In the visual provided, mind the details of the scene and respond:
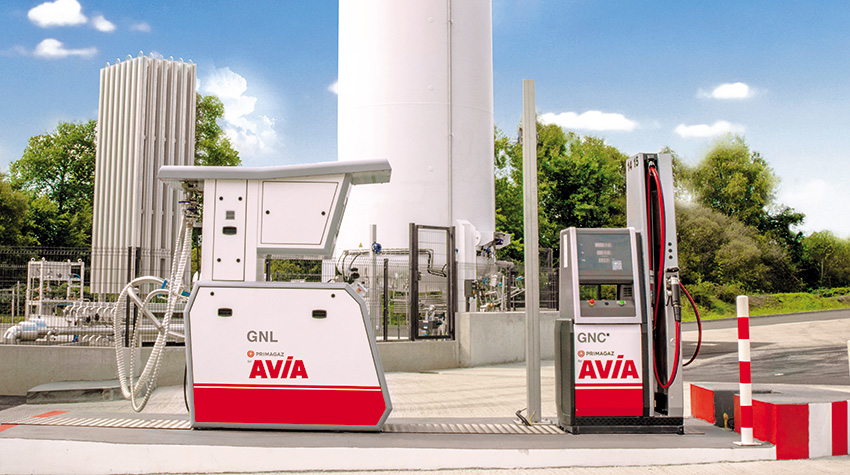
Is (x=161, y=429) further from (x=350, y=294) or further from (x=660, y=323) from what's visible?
(x=660, y=323)

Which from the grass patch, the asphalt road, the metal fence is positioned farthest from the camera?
the grass patch

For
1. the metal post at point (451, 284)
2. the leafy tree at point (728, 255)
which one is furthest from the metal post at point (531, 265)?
the leafy tree at point (728, 255)

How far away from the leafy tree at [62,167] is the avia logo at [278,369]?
40889 millimetres

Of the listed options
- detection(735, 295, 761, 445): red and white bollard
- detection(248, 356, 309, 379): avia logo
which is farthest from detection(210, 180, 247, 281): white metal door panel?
detection(735, 295, 761, 445): red and white bollard

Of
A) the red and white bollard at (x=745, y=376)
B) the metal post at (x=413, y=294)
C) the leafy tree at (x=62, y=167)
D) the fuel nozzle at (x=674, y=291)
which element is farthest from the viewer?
the leafy tree at (x=62, y=167)

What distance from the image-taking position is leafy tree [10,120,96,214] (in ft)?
139

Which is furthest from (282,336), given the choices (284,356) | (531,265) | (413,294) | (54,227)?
(54,227)

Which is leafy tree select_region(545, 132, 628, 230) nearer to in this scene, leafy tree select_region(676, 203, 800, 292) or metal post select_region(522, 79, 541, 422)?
leafy tree select_region(676, 203, 800, 292)

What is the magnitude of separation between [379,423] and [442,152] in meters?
11.5

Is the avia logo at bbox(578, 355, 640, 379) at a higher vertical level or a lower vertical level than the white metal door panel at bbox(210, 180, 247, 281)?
lower

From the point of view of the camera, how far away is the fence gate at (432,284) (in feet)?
43.0

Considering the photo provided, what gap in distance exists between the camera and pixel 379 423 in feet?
18.2

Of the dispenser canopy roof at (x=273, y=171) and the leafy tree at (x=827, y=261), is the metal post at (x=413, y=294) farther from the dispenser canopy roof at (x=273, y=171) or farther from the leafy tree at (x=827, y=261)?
the leafy tree at (x=827, y=261)

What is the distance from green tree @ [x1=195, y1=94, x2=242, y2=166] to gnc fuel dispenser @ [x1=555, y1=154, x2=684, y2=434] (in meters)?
37.4
